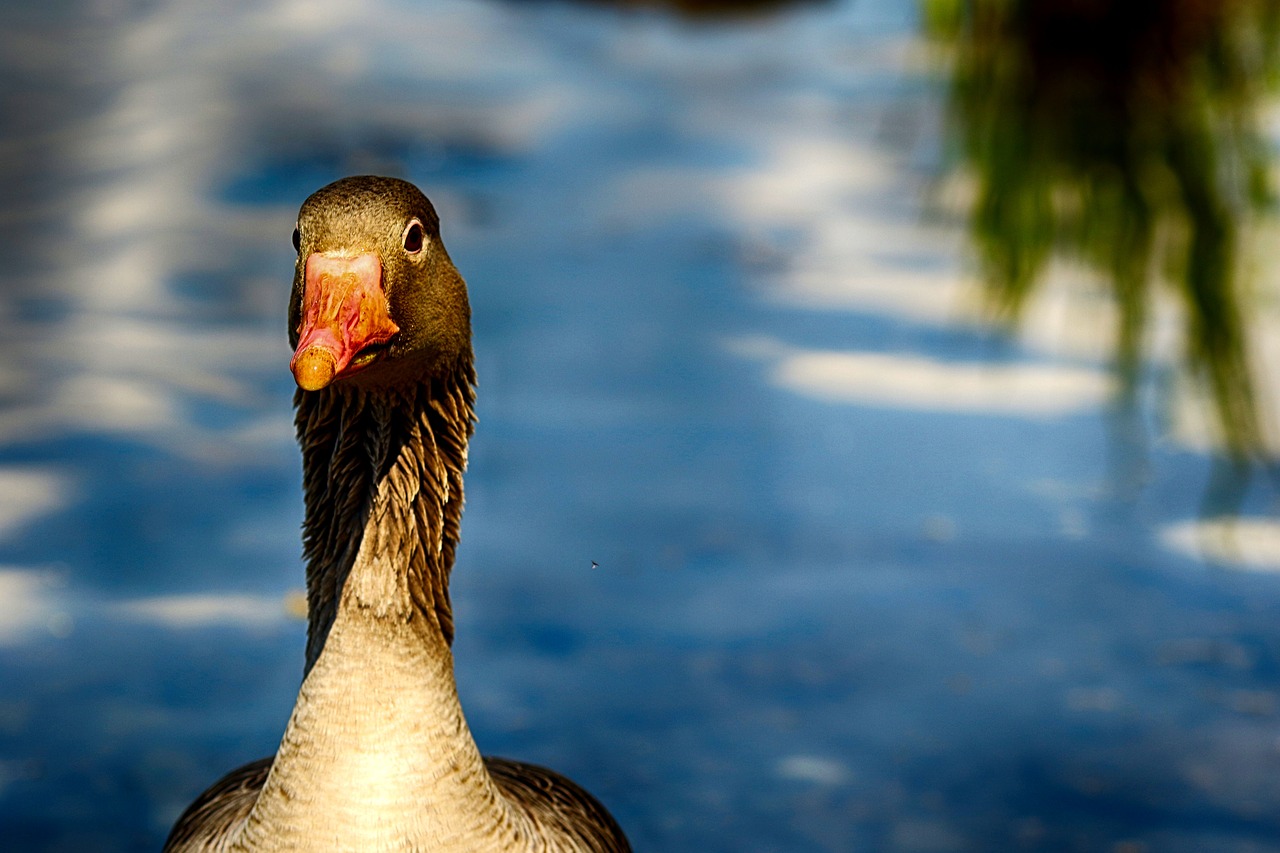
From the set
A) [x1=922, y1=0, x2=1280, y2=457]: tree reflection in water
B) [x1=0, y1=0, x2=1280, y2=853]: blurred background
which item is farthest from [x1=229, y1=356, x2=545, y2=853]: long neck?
[x1=922, y1=0, x2=1280, y2=457]: tree reflection in water

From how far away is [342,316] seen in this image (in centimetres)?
269

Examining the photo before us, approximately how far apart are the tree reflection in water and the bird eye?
178cm

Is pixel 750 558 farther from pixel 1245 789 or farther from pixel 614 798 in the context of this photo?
pixel 1245 789

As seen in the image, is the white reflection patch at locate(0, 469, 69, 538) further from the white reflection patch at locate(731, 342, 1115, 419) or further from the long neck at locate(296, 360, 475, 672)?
the white reflection patch at locate(731, 342, 1115, 419)

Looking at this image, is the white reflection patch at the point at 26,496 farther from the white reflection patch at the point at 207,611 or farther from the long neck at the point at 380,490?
the long neck at the point at 380,490

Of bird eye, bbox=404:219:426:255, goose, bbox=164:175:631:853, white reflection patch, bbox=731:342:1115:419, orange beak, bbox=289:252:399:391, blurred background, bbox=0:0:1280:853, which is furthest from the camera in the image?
white reflection patch, bbox=731:342:1115:419

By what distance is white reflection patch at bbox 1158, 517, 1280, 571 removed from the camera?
5961 millimetres

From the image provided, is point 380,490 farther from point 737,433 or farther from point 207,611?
point 737,433

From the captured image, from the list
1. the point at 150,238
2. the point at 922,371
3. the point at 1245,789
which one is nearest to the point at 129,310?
the point at 150,238

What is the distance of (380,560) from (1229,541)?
161 inches

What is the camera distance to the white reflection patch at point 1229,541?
235 inches

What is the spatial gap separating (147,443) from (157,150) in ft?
9.95

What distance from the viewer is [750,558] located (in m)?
5.91

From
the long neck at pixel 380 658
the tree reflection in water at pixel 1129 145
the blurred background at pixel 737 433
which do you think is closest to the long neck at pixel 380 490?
the long neck at pixel 380 658
